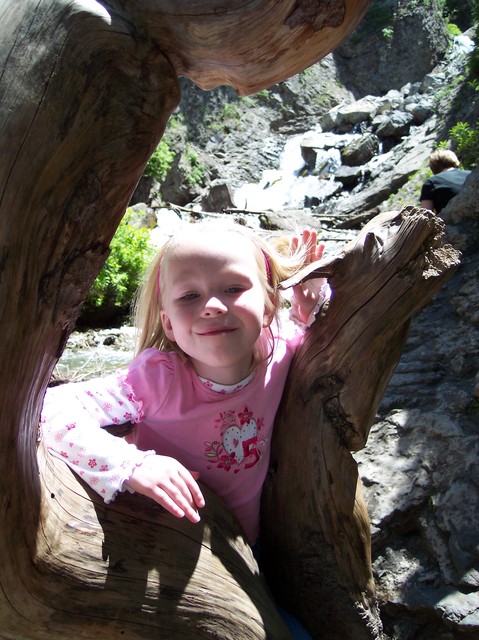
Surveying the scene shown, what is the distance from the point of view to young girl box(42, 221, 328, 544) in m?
1.50

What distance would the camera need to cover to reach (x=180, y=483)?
4.13 ft

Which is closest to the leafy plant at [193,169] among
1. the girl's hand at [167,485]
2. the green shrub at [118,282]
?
the green shrub at [118,282]

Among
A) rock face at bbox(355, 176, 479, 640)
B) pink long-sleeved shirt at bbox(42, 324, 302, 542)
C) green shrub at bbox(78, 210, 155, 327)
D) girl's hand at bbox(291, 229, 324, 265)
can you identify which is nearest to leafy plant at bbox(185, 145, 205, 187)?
green shrub at bbox(78, 210, 155, 327)

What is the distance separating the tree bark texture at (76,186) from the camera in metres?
0.92

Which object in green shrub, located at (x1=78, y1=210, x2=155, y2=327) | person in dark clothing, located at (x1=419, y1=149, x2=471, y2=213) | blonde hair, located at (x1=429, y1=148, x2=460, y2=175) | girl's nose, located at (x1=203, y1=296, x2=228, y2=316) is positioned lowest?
green shrub, located at (x1=78, y1=210, x2=155, y2=327)

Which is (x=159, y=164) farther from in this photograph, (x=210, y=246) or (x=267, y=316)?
(x=210, y=246)

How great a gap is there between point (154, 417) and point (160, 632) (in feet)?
1.74

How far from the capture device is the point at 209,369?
65.3 inches

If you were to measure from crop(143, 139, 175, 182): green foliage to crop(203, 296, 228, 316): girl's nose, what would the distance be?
45.8ft

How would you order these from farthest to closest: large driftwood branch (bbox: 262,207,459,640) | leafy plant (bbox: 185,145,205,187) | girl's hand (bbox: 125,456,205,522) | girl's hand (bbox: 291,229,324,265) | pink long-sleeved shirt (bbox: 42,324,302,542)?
leafy plant (bbox: 185,145,205,187) < girl's hand (bbox: 291,229,324,265) < large driftwood branch (bbox: 262,207,459,640) < pink long-sleeved shirt (bbox: 42,324,302,542) < girl's hand (bbox: 125,456,205,522)

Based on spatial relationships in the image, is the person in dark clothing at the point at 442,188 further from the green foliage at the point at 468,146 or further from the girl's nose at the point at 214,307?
the girl's nose at the point at 214,307

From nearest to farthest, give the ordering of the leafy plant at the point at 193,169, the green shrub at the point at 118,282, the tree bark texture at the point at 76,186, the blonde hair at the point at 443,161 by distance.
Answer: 1. the tree bark texture at the point at 76,186
2. the blonde hair at the point at 443,161
3. the green shrub at the point at 118,282
4. the leafy plant at the point at 193,169

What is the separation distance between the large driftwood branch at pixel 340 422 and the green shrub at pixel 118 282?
6377 mm

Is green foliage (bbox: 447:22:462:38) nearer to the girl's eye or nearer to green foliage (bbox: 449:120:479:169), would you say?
green foliage (bbox: 449:120:479:169)
